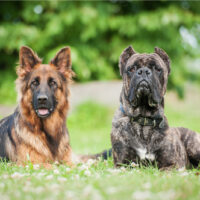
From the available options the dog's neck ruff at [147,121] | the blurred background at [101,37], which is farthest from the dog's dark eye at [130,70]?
the blurred background at [101,37]

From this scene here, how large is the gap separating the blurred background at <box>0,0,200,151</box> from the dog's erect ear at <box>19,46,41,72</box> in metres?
7.81

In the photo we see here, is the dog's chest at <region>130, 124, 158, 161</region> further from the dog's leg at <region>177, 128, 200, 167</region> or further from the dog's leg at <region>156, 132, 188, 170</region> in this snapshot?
the dog's leg at <region>177, 128, 200, 167</region>

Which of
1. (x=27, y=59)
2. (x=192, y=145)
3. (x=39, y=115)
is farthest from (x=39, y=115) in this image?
(x=192, y=145)

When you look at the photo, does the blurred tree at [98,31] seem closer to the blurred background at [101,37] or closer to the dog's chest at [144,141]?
the blurred background at [101,37]

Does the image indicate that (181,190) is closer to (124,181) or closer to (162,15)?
(124,181)

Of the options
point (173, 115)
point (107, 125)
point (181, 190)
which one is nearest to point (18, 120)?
point (181, 190)

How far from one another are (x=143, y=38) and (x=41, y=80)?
33.3 feet

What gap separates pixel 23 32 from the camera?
1425 cm

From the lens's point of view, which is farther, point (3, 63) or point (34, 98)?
point (3, 63)

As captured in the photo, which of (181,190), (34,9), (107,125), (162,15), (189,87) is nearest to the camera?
(181,190)

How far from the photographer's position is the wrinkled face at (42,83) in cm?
510

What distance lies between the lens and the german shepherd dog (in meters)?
5.12

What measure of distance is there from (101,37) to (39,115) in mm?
10480

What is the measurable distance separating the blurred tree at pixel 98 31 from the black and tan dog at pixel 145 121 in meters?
9.01
